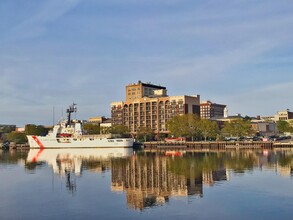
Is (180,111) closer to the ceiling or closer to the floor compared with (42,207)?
closer to the ceiling

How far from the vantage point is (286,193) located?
36531 mm

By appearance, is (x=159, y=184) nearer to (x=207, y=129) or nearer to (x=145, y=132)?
(x=207, y=129)

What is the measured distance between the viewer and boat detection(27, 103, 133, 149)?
14312 centimetres

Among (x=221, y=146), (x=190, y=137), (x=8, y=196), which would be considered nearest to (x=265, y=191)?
(x=8, y=196)

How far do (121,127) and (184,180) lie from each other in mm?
147423

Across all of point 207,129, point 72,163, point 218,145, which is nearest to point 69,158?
point 72,163

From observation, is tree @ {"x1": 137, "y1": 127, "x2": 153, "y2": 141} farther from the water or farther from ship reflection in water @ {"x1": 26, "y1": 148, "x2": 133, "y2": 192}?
the water

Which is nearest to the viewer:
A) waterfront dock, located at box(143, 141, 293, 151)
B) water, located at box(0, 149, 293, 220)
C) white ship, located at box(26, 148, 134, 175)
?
water, located at box(0, 149, 293, 220)

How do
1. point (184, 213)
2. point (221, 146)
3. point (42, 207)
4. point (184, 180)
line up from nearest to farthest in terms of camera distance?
1. point (184, 213)
2. point (42, 207)
3. point (184, 180)
4. point (221, 146)

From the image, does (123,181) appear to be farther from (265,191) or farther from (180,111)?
(180,111)

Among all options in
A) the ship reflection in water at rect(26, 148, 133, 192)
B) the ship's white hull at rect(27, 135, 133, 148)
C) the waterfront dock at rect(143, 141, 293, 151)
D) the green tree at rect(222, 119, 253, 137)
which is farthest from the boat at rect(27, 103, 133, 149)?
the green tree at rect(222, 119, 253, 137)

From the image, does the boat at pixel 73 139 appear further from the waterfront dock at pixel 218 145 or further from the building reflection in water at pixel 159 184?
the building reflection in water at pixel 159 184

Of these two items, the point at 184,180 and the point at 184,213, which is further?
the point at 184,180

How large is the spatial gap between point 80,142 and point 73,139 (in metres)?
3.52
